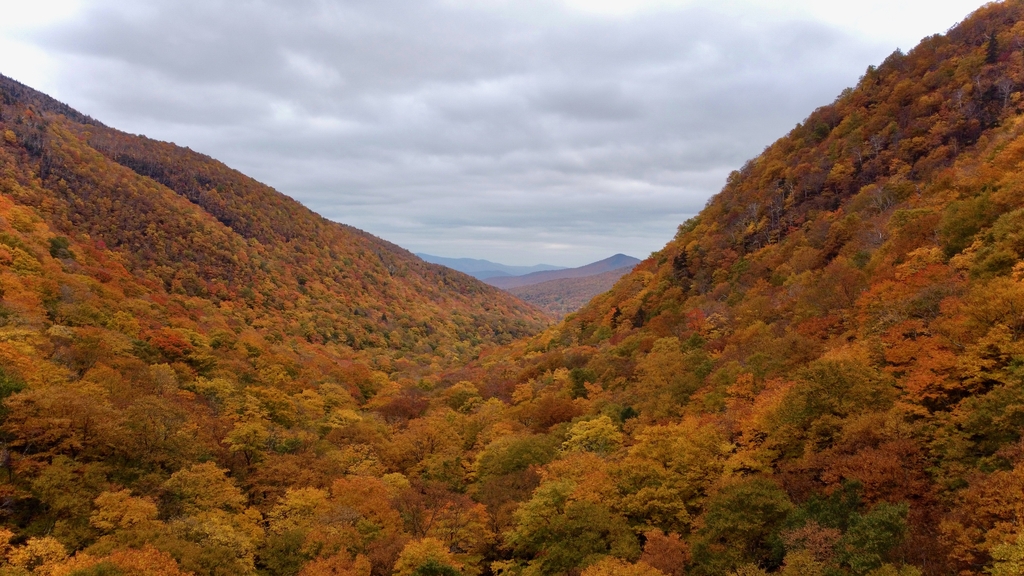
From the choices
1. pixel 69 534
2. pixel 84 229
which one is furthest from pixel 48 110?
pixel 69 534

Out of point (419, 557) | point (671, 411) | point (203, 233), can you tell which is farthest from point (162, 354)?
point (203, 233)

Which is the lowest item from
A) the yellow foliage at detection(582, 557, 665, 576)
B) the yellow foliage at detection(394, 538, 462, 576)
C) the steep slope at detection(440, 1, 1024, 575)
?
the yellow foliage at detection(394, 538, 462, 576)

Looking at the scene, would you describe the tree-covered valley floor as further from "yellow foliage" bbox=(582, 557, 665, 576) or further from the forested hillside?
the forested hillside

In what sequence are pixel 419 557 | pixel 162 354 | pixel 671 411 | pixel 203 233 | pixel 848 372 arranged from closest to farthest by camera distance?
pixel 848 372
pixel 419 557
pixel 671 411
pixel 162 354
pixel 203 233

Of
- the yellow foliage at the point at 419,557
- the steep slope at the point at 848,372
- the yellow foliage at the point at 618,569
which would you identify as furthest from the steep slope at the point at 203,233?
the yellow foliage at the point at 618,569

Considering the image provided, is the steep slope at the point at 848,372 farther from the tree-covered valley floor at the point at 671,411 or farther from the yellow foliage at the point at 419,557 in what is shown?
the yellow foliage at the point at 419,557

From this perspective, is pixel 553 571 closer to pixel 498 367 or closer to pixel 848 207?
pixel 848 207

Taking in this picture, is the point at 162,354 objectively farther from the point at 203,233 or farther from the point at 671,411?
the point at 203,233

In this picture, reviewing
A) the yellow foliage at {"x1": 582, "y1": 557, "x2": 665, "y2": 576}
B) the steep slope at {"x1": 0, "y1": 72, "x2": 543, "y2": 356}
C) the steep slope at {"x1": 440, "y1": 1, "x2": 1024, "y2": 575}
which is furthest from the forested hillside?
the steep slope at {"x1": 440, "y1": 1, "x2": 1024, "y2": 575}
